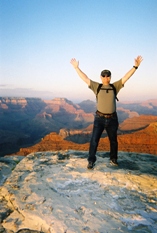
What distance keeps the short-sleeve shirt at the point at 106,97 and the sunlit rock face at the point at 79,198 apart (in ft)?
4.10

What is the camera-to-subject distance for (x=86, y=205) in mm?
2676

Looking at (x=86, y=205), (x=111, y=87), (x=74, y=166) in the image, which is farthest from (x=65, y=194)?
(x=111, y=87)

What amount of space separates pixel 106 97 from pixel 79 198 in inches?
76.3

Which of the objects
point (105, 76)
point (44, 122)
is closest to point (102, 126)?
point (105, 76)

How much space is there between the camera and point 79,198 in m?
2.85

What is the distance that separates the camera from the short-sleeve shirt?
3818 millimetres

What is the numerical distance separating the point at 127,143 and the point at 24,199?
128ft

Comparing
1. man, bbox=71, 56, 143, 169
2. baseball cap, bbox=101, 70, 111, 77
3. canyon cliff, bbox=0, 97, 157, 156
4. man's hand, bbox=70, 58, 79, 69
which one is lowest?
canyon cliff, bbox=0, 97, 157, 156

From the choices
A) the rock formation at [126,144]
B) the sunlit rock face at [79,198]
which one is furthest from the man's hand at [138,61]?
the rock formation at [126,144]

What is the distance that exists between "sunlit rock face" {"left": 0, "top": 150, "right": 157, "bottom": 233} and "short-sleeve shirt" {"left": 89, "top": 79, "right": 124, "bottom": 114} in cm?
125

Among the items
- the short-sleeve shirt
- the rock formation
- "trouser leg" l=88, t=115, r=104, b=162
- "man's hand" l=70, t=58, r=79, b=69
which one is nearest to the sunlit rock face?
"trouser leg" l=88, t=115, r=104, b=162

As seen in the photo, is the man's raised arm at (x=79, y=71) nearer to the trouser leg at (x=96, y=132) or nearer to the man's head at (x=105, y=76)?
the man's head at (x=105, y=76)

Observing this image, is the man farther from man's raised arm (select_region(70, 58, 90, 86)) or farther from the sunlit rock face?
the sunlit rock face

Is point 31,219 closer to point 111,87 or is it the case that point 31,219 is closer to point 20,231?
point 20,231
